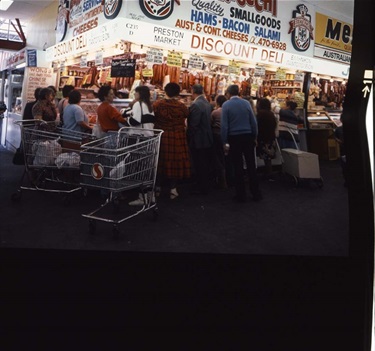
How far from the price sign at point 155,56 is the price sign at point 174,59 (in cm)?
14

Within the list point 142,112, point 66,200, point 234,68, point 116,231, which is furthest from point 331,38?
point 116,231

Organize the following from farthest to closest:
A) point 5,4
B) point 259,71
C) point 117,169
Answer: point 5,4 → point 259,71 → point 117,169

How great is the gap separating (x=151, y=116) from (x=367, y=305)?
3.34 metres

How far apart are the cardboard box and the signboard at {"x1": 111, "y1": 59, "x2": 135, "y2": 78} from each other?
8.54 feet

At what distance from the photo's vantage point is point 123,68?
17.4 ft

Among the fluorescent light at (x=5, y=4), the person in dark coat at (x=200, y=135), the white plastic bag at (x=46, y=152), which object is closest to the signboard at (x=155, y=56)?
the person in dark coat at (x=200, y=135)

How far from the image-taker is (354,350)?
158 cm

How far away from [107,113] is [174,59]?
2.01m

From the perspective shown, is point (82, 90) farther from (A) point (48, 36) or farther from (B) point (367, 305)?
(B) point (367, 305)

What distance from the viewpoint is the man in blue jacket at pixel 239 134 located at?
14.1ft

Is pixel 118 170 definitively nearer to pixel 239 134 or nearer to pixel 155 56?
pixel 239 134

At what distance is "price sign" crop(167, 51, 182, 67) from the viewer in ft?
18.6

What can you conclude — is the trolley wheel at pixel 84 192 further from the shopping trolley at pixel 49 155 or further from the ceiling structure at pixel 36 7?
the ceiling structure at pixel 36 7

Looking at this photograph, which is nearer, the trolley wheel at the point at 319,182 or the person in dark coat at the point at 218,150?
the trolley wheel at the point at 319,182
